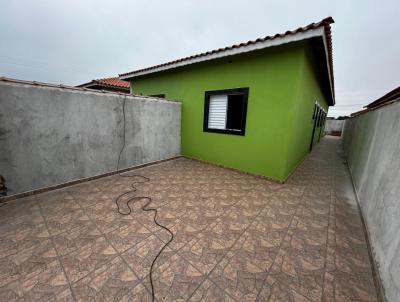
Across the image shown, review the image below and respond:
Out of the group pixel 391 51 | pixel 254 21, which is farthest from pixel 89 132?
pixel 391 51

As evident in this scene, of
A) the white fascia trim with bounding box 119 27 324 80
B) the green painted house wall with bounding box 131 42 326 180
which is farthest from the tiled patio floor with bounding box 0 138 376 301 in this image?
the white fascia trim with bounding box 119 27 324 80

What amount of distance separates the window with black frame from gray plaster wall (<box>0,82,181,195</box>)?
169 cm

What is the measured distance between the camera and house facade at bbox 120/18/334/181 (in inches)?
143

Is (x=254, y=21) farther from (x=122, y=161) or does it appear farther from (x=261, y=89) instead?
(x=122, y=161)

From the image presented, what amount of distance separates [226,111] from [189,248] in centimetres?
385

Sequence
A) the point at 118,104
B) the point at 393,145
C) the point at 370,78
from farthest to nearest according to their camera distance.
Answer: the point at 370,78 < the point at 118,104 < the point at 393,145

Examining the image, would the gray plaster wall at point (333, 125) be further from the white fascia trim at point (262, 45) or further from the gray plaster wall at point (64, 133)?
the gray plaster wall at point (64, 133)

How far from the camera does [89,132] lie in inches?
145

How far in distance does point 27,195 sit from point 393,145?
5.97m

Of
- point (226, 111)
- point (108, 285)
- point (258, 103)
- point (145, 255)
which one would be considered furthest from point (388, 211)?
point (226, 111)

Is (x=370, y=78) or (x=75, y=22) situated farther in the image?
(x=370, y=78)

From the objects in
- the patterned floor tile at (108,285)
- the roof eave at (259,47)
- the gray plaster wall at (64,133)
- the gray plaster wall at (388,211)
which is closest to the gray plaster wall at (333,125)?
the roof eave at (259,47)

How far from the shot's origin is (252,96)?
4281mm

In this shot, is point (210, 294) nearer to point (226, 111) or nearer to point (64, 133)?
point (64, 133)
